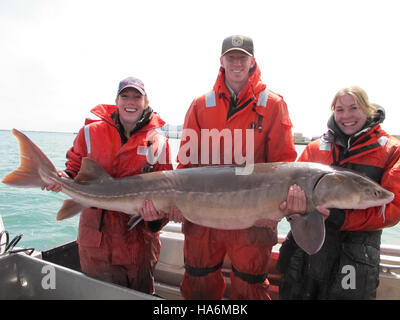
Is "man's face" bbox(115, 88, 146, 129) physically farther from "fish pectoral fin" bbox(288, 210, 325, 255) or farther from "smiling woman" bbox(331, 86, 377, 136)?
"smiling woman" bbox(331, 86, 377, 136)

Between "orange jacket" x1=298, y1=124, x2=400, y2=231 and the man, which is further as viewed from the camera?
the man

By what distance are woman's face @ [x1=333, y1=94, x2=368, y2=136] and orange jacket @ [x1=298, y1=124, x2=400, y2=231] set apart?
0.38ft

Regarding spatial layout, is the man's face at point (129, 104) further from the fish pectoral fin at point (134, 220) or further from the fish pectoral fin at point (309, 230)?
the fish pectoral fin at point (309, 230)

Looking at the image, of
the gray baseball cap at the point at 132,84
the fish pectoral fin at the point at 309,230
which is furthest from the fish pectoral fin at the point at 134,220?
the fish pectoral fin at the point at 309,230

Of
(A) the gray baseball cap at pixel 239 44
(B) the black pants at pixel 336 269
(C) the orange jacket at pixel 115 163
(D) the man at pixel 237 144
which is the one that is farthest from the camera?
(C) the orange jacket at pixel 115 163

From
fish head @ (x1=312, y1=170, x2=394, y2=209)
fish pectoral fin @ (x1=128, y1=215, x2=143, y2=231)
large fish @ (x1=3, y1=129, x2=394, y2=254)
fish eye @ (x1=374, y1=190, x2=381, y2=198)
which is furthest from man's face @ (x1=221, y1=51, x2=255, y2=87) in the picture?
fish pectoral fin @ (x1=128, y1=215, x2=143, y2=231)

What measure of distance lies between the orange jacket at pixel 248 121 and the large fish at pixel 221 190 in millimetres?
192

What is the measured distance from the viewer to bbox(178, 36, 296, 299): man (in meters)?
2.61

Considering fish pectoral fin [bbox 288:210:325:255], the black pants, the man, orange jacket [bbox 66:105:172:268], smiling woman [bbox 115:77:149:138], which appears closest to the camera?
fish pectoral fin [bbox 288:210:325:255]

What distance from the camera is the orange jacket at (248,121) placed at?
8.82 ft

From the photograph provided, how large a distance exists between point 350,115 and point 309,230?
1.22m

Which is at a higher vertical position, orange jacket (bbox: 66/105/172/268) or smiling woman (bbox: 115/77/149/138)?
smiling woman (bbox: 115/77/149/138)

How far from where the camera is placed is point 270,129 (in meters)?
→ 2.71

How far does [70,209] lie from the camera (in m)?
2.97
